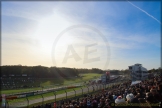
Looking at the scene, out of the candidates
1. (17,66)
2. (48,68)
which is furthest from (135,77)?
(17,66)

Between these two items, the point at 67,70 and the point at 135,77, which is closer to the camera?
the point at 135,77

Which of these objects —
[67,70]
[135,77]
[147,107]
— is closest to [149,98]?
[147,107]

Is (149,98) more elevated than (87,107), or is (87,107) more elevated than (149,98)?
(149,98)

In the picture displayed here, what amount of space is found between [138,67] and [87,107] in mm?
36178

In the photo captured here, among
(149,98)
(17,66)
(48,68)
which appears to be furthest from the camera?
(48,68)

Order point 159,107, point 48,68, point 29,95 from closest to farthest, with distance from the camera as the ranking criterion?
point 159,107 < point 29,95 < point 48,68

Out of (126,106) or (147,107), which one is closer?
(147,107)

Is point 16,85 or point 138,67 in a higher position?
point 138,67

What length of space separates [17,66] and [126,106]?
2181 inches

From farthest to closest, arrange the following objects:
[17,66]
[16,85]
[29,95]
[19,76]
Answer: [17,66], [19,76], [16,85], [29,95]

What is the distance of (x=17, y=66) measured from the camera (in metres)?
61.2

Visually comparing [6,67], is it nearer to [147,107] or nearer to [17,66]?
[17,66]

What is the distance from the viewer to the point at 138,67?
4575 centimetres

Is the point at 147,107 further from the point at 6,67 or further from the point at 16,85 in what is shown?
the point at 6,67
